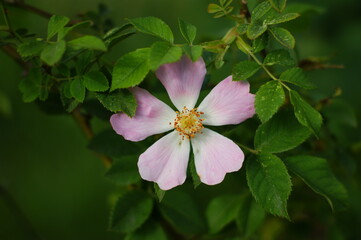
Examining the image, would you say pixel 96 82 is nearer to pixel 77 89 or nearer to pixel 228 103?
pixel 77 89

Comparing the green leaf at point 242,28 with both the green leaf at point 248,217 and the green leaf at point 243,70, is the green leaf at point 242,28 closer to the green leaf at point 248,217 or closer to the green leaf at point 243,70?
the green leaf at point 243,70

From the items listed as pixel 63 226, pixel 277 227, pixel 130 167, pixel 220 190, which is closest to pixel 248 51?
pixel 130 167

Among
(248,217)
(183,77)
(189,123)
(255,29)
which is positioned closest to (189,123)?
(189,123)

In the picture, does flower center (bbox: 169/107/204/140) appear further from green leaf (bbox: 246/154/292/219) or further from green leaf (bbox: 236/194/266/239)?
green leaf (bbox: 236/194/266/239)

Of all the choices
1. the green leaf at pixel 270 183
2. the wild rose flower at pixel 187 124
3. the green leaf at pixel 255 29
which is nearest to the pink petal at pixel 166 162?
the wild rose flower at pixel 187 124

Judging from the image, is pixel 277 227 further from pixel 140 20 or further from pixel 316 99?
pixel 140 20

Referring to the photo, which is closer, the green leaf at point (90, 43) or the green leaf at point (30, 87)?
the green leaf at point (90, 43)
